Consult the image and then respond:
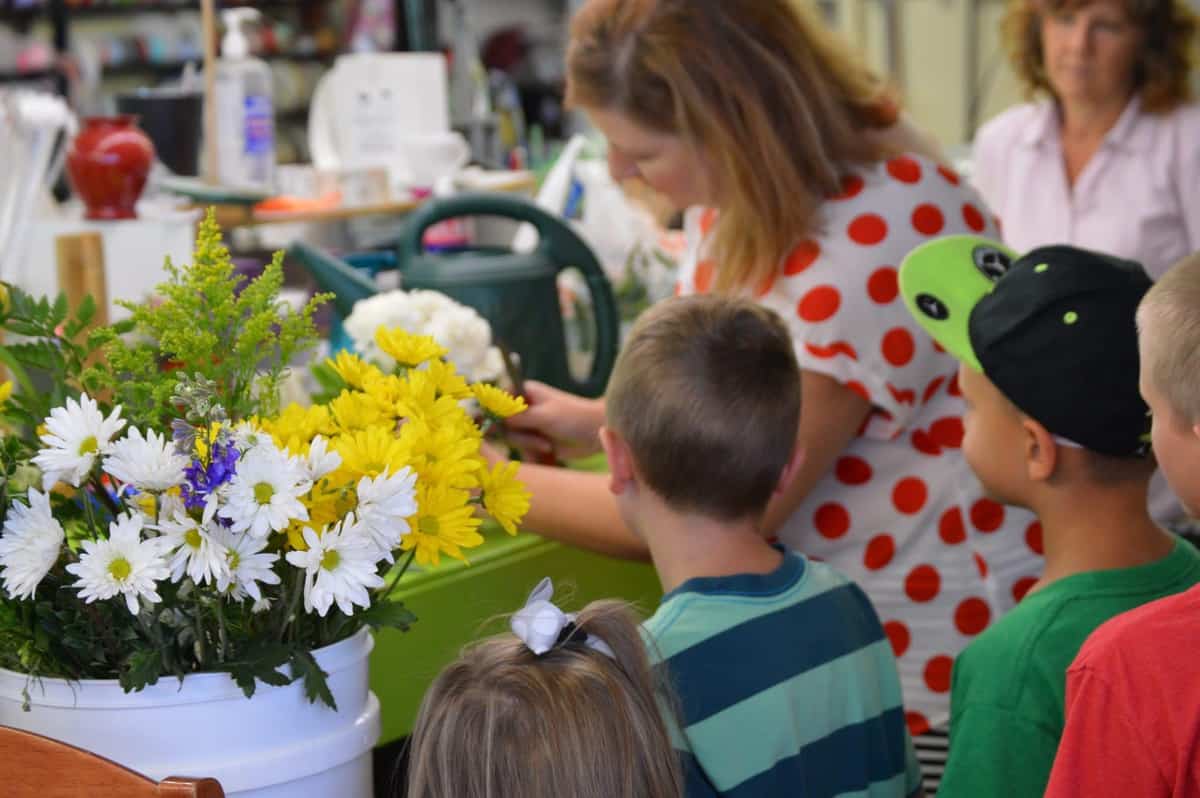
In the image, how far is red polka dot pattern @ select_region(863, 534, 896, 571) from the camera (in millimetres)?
1653

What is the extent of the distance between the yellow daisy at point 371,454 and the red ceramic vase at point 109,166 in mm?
1006

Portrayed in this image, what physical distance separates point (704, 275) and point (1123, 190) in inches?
49.9

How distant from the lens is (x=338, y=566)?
90 cm

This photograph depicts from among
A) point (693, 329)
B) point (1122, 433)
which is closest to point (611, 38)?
point (693, 329)

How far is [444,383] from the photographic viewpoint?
1.06 metres

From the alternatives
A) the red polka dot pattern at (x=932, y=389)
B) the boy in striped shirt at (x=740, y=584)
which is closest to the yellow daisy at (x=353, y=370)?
the boy in striped shirt at (x=740, y=584)

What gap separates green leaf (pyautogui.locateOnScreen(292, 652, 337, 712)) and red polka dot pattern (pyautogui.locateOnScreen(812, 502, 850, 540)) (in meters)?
0.82

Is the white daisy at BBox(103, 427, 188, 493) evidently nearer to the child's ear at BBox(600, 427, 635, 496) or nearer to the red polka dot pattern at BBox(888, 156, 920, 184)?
the child's ear at BBox(600, 427, 635, 496)

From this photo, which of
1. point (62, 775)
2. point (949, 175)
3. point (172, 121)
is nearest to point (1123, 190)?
point (949, 175)

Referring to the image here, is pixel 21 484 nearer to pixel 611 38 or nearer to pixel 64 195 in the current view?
pixel 611 38

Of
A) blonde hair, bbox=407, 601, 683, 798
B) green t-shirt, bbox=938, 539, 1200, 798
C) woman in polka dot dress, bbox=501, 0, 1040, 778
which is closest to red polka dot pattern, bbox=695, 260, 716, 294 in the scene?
woman in polka dot dress, bbox=501, 0, 1040, 778

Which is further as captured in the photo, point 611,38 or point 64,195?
point 64,195

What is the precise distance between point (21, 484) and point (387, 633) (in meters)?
0.46

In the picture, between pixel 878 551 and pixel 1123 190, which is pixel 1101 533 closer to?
pixel 878 551
